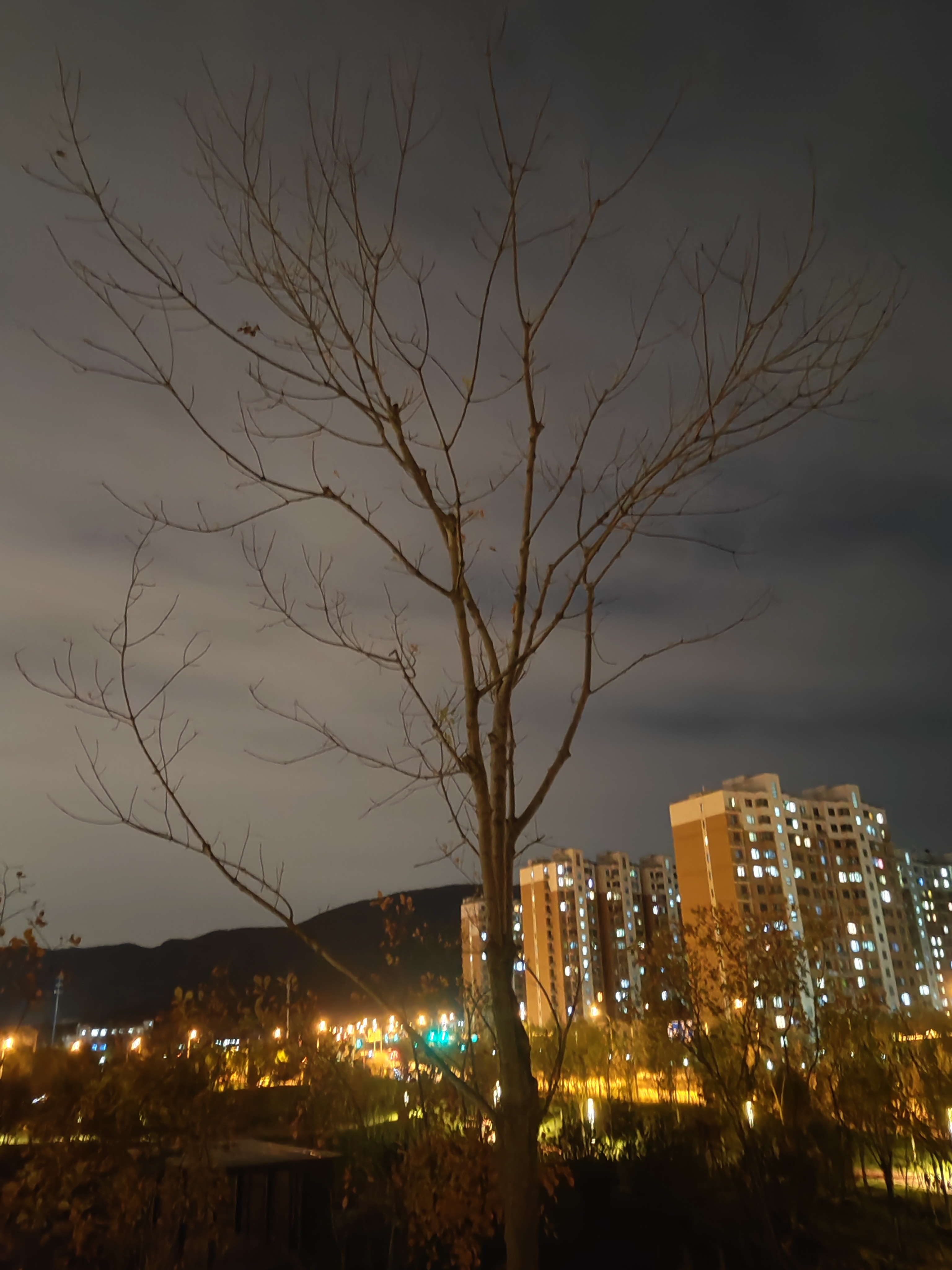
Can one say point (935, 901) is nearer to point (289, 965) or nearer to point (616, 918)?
point (616, 918)

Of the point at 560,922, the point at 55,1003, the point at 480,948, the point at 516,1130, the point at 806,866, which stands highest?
the point at 806,866

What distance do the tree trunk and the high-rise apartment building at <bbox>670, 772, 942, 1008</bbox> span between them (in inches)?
2328

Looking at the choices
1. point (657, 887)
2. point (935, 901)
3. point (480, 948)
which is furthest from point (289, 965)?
point (480, 948)

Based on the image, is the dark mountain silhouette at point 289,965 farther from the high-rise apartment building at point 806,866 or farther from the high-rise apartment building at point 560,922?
the high-rise apartment building at point 806,866

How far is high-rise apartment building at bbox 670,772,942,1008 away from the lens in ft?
196

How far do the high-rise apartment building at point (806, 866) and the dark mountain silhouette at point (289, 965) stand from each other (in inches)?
956

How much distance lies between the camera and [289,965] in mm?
76062

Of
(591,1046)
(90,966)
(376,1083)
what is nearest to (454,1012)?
(376,1083)

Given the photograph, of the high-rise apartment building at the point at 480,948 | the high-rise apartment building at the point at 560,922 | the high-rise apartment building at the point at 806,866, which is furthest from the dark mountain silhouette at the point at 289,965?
the high-rise apartment building at the point at 806,866

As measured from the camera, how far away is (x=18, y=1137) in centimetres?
1091

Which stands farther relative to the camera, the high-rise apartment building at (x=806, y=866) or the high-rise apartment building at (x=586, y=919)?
the high-rise apartment building at (x=586, y=919)

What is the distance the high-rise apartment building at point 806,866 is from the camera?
59688 millimetres

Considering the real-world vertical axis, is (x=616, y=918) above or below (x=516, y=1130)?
above

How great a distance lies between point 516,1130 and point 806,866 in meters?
65.5
